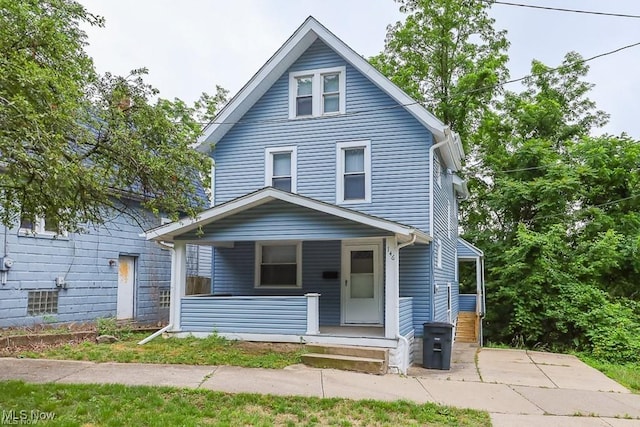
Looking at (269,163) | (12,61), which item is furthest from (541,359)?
(12,61)

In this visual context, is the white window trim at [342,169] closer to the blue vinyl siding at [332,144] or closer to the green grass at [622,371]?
the blue vinyl siding at [332,144]

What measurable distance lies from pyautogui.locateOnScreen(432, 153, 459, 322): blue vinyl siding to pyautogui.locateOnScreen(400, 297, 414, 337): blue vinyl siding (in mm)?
927

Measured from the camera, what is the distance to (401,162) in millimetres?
11656

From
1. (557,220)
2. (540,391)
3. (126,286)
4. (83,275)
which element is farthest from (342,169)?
(557,220)

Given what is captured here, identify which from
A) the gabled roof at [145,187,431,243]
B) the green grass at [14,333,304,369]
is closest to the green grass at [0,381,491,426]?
the green grass at [14,333,304,369]

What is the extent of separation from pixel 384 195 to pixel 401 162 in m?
0.88

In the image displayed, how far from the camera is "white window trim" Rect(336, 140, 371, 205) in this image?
466 inches

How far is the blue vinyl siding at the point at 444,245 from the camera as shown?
39.5ft

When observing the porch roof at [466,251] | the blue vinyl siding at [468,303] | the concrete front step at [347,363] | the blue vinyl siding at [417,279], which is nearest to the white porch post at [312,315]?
the concrete front step at [347,363]

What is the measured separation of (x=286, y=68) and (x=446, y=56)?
36.5ft

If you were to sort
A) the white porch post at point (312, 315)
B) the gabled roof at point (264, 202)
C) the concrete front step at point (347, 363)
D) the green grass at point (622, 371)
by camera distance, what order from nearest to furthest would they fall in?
the concrete front step at point (347, 363), the green grass at point (622, 371), the gabled roof at point (264, 202), the white porch post at point (312, 315)

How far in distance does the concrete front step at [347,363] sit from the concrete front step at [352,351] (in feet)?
0.56

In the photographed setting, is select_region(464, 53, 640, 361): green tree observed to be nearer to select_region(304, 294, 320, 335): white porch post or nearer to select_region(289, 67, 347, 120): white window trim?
select_region(289, 67, 347, 120): white window trim

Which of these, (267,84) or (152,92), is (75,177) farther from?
(267,84)
